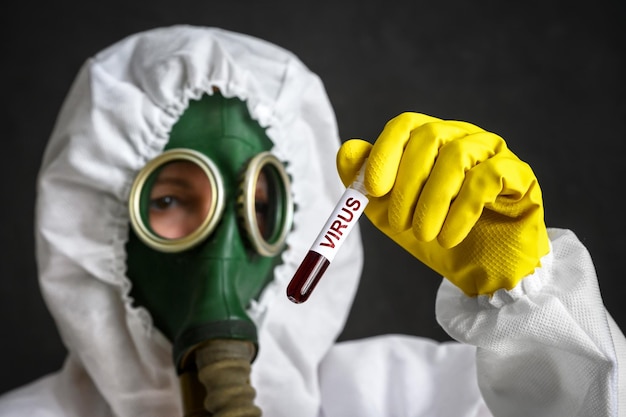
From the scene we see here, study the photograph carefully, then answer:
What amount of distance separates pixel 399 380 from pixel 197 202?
0.53 meters

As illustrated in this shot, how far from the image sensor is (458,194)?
0.97 meters

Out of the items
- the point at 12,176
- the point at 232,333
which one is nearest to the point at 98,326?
the point at 232,333

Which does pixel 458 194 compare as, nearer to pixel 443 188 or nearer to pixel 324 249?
pixel 443 188

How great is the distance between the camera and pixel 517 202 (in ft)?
3.30

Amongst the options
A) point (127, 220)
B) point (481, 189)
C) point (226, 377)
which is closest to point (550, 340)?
point (481, 189)

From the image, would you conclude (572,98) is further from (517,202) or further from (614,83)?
(517,202)

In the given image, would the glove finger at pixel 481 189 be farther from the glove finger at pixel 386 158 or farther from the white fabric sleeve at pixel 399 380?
the white fabric sleeve at pixel 399 380

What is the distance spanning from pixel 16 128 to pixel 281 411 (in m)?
1.13

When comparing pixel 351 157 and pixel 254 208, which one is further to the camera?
pixel 254 208

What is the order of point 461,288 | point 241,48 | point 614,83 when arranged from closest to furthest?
point 461,288 < point 241,48 < point 614,83

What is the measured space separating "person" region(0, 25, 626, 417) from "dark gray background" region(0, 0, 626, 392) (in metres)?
0.47

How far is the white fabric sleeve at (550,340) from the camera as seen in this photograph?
1029 mm

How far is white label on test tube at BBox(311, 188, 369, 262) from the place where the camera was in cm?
93

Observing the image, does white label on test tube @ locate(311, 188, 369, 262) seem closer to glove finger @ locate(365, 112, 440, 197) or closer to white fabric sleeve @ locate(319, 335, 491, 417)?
glove finger @ locate(365, 112, 440, 197)
